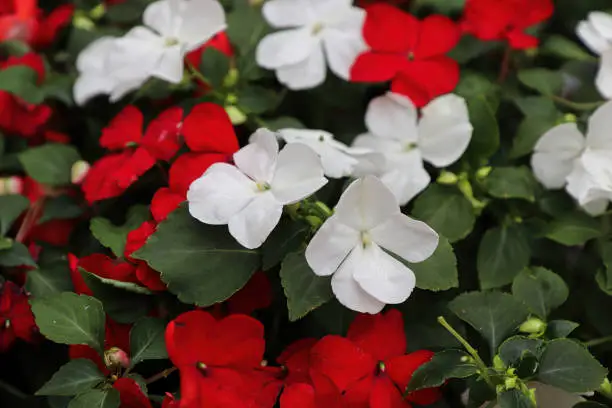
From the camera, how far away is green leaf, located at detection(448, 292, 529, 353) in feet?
2.17

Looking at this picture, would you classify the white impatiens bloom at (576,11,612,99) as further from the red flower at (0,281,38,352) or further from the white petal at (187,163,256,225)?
the red flower at (0,281,38,352)

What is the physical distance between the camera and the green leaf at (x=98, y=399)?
0.61 meters

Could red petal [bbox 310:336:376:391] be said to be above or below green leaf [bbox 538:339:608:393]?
below

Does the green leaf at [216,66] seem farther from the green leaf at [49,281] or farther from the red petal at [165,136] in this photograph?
the green leaf at [49,281]

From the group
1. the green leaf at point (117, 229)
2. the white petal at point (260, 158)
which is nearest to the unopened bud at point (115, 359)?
the green leaf at point (117, 229)

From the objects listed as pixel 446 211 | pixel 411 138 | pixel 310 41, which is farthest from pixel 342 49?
pixel 446 211

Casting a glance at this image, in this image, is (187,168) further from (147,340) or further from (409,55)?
(409,55)

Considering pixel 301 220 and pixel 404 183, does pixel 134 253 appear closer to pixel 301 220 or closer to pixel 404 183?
pixel 301 220

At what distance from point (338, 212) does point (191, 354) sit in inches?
7.1

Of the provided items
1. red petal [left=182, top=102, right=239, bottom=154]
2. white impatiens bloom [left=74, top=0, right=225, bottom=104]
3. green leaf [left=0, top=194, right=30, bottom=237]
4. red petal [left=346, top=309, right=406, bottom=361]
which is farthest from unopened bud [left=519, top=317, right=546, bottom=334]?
green leaf [left=0, top=194, right=30, bottom=237]

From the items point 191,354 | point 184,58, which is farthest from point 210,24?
point 191,354

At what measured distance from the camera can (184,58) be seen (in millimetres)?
867

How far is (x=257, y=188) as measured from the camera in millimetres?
674

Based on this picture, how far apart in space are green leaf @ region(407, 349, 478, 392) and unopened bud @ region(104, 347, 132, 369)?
263mm
